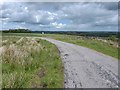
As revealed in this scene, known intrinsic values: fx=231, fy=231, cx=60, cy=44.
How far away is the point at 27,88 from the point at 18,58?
188 inches

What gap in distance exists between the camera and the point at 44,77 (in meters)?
9.81

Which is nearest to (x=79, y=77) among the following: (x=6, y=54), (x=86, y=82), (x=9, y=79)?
(x=86, y=82)

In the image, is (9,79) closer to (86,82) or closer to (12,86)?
(12,86)

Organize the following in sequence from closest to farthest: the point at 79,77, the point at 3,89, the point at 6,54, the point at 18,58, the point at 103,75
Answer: the point at 3,89 → the point at 79,77 → the point at 103,75 → the point at 18,58 → the point at 6,54

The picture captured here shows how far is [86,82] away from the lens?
9484 mm

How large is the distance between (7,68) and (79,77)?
3.56 meters

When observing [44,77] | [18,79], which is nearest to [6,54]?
[44,77]

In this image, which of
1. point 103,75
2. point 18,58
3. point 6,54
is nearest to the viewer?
point 103,75

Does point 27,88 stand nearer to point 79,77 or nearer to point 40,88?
point 40,88

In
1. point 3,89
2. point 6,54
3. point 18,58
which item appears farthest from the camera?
point 6,54

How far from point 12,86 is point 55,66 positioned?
525 centimetres

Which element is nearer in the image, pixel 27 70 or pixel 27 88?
pixel 27 88

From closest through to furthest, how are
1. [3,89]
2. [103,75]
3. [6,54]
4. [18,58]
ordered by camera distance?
[3,89] < [103,75] < [18,58] < [6,54]

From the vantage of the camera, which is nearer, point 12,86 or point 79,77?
Answer: point 12,86
